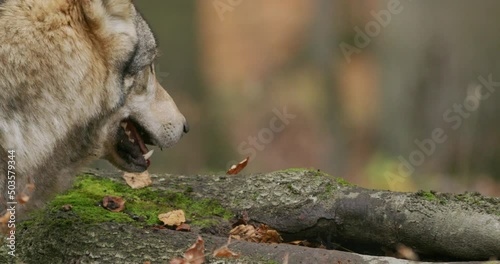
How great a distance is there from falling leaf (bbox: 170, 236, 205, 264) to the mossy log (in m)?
0.08

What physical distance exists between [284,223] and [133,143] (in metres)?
0.89

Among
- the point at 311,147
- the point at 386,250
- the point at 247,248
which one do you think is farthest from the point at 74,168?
the point at 311,147

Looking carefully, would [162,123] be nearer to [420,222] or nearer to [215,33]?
[420,222]

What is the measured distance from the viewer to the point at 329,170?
1024cm

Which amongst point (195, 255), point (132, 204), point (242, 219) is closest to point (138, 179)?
point (132, 204)

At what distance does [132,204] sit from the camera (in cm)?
448

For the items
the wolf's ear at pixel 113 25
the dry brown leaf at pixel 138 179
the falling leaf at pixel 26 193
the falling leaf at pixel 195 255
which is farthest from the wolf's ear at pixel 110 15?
the dry brown leaf at pixel 138 179

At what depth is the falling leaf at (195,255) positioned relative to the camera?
11.9ft

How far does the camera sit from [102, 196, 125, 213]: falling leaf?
4387mm

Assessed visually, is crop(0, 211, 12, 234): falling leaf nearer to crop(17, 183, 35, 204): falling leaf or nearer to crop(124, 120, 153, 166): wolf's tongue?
crop(17, 183, 35, 204): falling leaf

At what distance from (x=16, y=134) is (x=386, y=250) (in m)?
1.91

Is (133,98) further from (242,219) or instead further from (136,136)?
(242,219)

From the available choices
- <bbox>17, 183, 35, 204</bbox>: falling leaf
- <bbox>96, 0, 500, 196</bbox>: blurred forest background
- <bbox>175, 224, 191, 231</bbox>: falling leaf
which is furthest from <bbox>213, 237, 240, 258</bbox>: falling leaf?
<bbox>96, 0, 500, 196</bbox>: blurred forest background

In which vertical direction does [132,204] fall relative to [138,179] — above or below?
below
